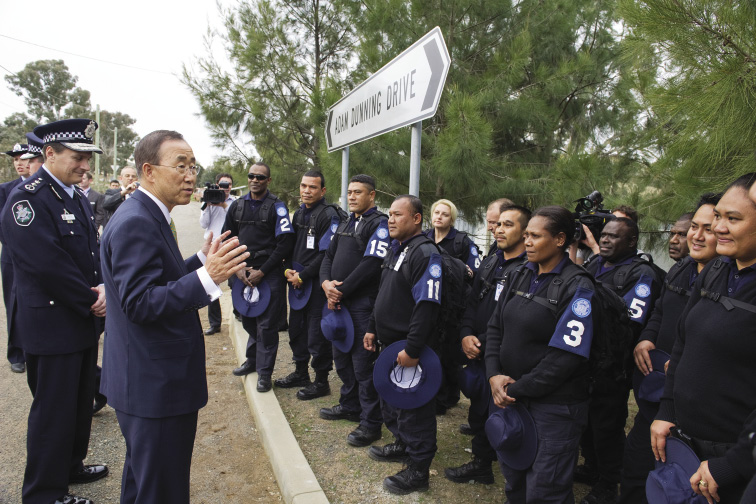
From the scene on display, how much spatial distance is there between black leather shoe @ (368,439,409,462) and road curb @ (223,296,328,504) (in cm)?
55

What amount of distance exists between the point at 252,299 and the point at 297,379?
3.23 feet

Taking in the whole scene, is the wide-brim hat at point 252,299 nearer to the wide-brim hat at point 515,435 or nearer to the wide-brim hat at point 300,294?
the wide-brim hat at point 300,294

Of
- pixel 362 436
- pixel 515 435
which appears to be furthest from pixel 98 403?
pixel 515 435

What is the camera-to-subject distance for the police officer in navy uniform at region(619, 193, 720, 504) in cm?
273

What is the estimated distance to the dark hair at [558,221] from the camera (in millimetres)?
2596

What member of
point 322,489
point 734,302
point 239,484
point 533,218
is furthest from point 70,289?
point 734,302

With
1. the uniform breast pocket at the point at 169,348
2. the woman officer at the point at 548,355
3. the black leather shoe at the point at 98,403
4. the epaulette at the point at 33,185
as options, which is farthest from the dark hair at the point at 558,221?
the black leather shoe at the point at 98,403

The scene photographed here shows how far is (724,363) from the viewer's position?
1.88 m

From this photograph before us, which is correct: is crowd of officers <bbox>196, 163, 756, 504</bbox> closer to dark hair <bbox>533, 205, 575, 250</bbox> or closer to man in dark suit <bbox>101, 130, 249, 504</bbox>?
dark hair <bbox>533, 205, 575, 250</bbox>

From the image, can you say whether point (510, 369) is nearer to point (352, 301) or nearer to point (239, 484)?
point (352, 301)

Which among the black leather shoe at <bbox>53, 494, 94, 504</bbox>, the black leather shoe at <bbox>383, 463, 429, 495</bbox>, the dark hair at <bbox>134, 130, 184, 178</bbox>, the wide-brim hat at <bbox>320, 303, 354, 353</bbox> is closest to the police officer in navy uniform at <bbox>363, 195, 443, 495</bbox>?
the black leather shoe at <bbox>383, 463, 429, 495</bbox>

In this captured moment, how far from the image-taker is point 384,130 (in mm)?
3898

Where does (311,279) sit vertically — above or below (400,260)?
below

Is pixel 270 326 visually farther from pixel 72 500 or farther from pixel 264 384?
pixel 72 500
